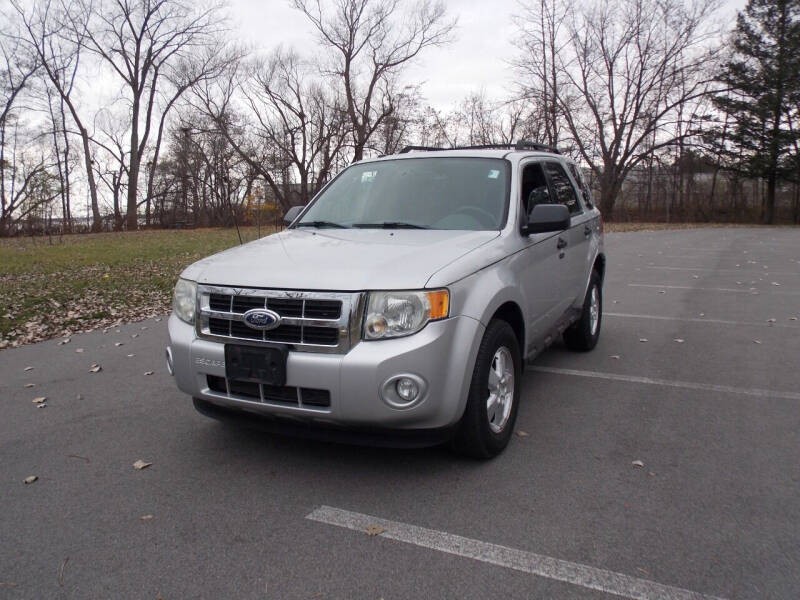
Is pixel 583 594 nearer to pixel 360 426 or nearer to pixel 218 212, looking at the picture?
pixel 360 426

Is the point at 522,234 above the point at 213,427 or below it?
above

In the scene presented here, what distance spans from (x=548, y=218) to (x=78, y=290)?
30.1 feet

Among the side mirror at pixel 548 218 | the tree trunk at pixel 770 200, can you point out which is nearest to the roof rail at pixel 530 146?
the side mirror at pixel 548 218

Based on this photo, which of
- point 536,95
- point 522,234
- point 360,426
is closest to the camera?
point 360,426

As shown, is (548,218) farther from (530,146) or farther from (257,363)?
(257,363)

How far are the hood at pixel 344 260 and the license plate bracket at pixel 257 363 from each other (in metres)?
0.34

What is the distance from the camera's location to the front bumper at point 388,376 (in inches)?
122

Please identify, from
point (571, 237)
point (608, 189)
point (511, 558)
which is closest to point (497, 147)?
point (571, 237)

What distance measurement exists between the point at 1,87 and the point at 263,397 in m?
42.8

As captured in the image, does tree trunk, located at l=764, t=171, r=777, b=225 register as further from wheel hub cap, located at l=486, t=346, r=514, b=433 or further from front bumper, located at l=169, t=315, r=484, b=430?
front bumper, located at l=169, t=315, r=484, b=430

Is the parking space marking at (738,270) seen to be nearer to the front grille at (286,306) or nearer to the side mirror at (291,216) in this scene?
the side mirror at (291,216)

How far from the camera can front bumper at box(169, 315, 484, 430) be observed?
311 centimetres

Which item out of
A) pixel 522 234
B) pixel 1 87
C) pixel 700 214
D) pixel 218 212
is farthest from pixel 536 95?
pixel 522 234

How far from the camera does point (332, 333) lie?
318cm
